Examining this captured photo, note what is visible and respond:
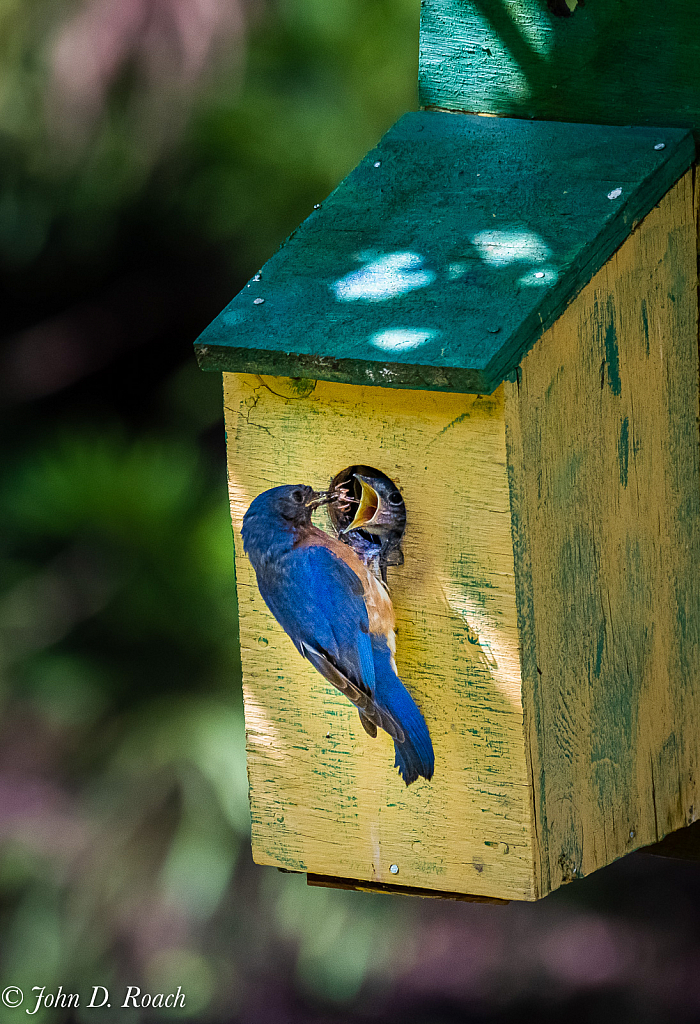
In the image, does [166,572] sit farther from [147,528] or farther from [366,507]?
[366,507]

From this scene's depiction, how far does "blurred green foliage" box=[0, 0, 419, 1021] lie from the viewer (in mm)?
4059

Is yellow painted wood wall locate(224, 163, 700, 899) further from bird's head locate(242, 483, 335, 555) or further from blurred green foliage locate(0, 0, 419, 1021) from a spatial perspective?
blurred green foliage locate(0, 0, 419, 1021)

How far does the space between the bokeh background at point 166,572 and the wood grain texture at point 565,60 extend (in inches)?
62.1

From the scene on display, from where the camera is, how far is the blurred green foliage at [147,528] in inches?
160

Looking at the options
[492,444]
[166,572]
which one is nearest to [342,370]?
[492,444]

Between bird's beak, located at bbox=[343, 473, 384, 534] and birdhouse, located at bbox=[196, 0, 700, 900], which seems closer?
birdhouse, located at bbox=[196, 0, 700, 900]

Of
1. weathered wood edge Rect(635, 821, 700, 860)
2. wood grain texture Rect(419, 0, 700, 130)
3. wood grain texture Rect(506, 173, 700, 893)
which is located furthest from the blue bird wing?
weathered wood edge Rect(635, 821, 700, 860)

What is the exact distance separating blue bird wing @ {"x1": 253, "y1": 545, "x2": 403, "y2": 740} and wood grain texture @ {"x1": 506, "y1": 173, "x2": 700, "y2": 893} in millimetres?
224

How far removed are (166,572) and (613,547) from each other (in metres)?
2.75

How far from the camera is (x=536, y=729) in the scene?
1.95 metres

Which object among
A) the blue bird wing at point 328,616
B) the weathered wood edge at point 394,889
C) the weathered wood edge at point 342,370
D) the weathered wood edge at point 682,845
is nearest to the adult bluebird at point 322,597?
the blue bird wing at point 328,616

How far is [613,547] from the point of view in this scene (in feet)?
6.84

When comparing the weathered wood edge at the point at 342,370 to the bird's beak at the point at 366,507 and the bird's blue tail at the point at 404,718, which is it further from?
the bird's blue tail at the point at 404,718

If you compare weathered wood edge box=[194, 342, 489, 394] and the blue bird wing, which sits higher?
weathered wood edge box=[194, 342, 489, 394]
